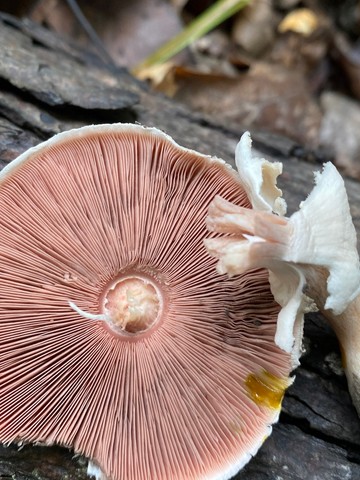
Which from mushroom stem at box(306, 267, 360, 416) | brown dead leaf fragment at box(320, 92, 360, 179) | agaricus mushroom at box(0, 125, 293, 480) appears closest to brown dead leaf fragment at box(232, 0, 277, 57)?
brown dead leaf fragment at box(320, 92, 360, 179)

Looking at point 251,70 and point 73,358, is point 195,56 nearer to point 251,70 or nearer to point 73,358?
point 251,70

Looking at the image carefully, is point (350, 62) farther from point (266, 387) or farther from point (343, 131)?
point (266, 387)

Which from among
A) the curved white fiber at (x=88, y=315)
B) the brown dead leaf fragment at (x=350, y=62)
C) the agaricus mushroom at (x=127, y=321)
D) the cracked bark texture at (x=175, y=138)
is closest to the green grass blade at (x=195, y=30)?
the cracked bark texture at (x=175, y=138)

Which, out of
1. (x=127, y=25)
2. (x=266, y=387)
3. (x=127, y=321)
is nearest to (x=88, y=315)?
(x=127, y=321)

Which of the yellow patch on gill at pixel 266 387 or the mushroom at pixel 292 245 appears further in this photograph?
the yellow patch on gill at pixel 266 387

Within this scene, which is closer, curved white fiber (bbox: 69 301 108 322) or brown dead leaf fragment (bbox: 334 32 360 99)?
curved white fiber (bbox: 69 301 108 322)

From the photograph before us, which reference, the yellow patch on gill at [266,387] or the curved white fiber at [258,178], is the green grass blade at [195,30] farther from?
the yellow patch on gill at [266,387]

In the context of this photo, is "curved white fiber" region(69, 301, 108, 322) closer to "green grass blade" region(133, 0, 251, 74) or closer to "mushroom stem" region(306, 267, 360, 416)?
"mushroom stem" region(306, 267, 360, 416)
